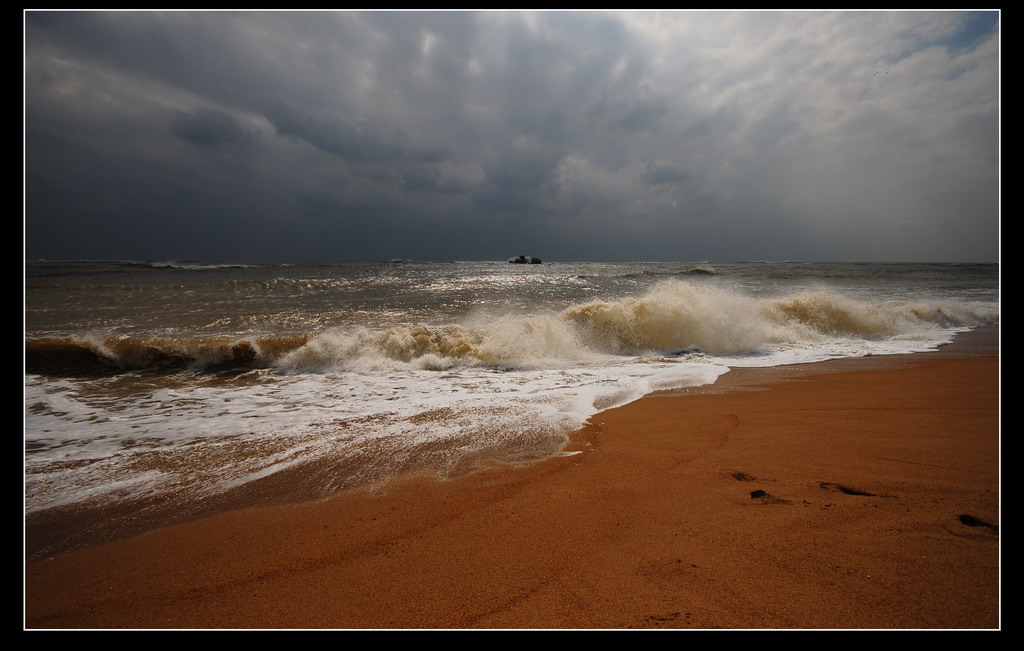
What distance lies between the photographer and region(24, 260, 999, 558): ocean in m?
3.09

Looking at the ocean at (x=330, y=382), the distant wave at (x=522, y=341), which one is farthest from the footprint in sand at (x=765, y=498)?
the distant wave at (x=522, y=341)

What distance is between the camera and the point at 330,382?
A: 6.29 m

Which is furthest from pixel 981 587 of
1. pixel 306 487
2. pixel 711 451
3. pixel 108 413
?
pixel 108 413

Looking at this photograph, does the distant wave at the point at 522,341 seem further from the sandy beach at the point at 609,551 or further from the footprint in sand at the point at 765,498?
the footprint in sand at the point at 765,498

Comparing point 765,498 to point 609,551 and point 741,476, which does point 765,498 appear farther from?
point 609,551

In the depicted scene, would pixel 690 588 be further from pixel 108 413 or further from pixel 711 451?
pixel 108 413

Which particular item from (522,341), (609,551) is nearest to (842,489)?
(609,551)

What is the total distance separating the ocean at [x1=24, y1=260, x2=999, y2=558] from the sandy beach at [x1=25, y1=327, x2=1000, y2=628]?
0.46m

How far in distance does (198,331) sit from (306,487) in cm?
948

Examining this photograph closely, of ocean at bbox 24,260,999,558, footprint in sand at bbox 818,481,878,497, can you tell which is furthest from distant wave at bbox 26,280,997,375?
footprint in sand at bbox 818,481,878,497

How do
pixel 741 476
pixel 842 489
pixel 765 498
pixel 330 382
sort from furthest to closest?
pixel 330 382 → pixel 741 476 → pixel 842 489 → pixel 765 498

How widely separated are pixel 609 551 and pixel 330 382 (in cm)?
541

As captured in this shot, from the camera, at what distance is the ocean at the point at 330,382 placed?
3.09m

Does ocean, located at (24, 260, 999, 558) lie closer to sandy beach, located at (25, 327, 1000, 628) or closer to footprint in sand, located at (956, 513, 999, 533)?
sandy beach, located at (25, 327, 1000, 628)
